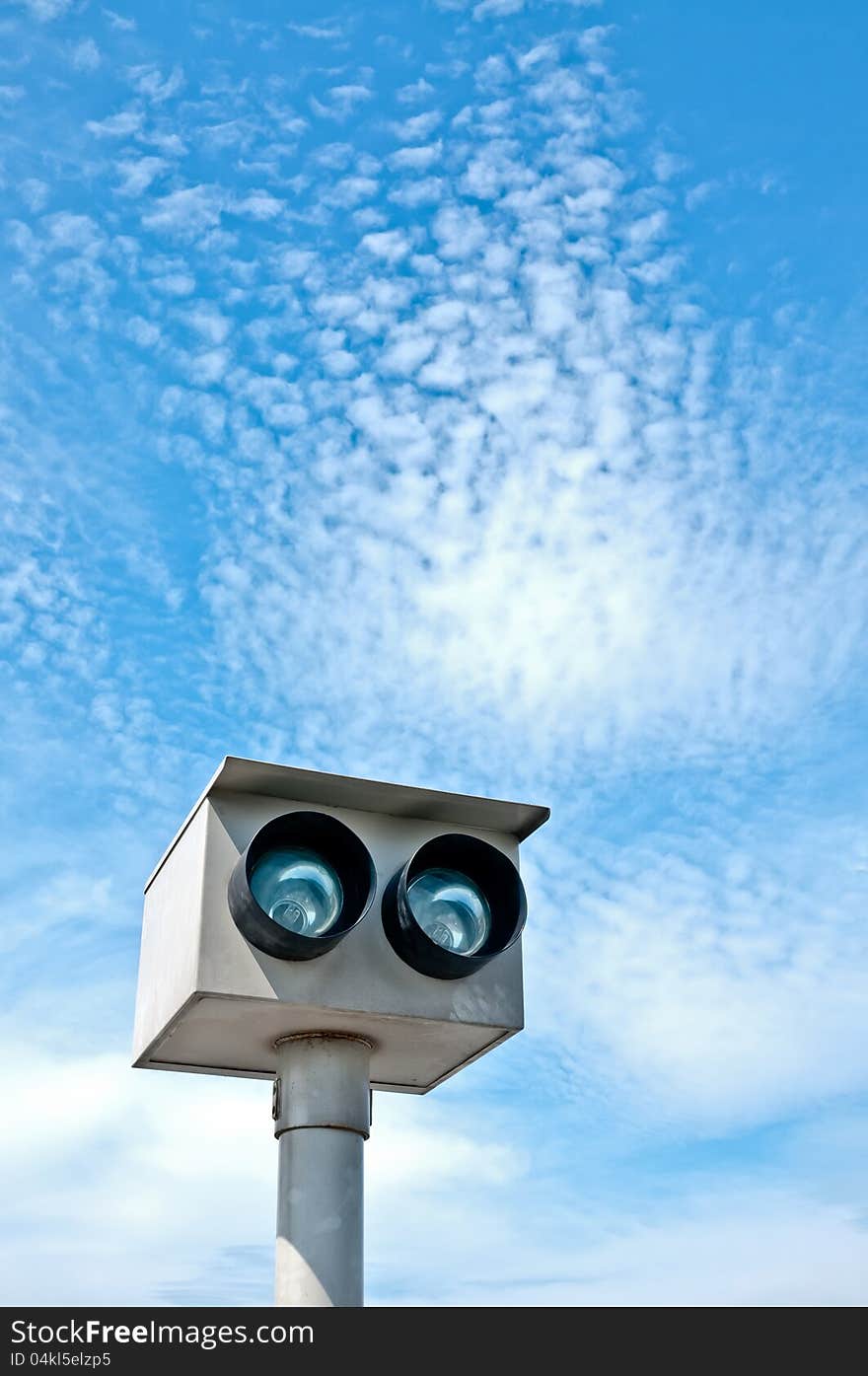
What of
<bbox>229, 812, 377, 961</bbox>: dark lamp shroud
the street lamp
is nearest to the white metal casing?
the street lamp

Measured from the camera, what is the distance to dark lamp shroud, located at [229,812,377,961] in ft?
23.0

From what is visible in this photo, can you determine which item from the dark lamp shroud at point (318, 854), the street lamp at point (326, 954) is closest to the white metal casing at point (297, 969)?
the street lamp at point (326, 954)

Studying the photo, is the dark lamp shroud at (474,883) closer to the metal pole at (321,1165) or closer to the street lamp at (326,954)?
the street lamp at (326,954)

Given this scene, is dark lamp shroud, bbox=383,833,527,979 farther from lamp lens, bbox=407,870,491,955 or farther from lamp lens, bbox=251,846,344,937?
lamp lens, bbox=251,846,344,937

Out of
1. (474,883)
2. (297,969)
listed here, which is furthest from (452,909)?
(297,969)

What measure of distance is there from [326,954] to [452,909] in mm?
794

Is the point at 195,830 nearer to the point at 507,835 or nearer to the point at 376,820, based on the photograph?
the point at 376,820

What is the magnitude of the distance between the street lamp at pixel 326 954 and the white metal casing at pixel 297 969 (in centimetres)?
1

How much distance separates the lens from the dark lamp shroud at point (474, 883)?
23.9 feet

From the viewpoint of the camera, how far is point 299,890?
24.4 feet

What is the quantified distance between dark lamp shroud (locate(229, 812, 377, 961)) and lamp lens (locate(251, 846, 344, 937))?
4 centimetres

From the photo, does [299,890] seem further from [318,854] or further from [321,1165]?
[321,1165]
